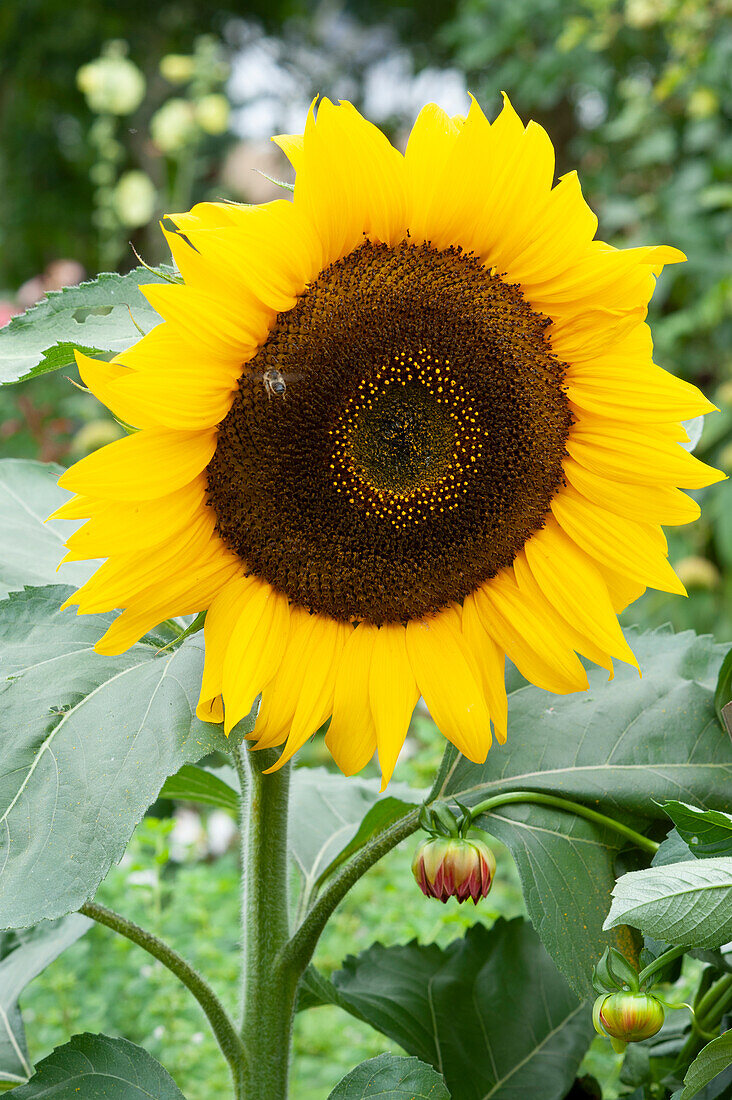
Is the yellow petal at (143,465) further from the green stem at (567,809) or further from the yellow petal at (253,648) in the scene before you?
the green stem at (567,809)

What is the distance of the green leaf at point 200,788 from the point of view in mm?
749

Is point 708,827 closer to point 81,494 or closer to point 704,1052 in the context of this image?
point 704,1052

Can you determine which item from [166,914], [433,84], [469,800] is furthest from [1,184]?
[469,800]

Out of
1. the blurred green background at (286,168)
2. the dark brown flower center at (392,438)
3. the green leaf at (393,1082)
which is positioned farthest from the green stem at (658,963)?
the blurred green background at (286,168)

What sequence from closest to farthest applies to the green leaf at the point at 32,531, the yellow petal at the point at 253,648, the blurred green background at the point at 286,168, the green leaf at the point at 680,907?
the green leaf at the point at 680,907
the yellow petal at the point at 253,648
the green leaf at the point at 32,531
the blurred green background at the point at 286,168

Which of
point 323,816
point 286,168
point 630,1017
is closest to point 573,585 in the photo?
point 630,1017

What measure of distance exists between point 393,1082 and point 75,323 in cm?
47

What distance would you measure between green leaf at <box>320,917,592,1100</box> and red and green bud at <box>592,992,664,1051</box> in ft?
0.75

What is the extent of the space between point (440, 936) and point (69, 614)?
60 centimetres

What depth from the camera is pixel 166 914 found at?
981 mm

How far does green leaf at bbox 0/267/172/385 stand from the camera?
0.58m

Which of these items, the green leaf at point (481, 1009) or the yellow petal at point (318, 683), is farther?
the green leaf at point (481, 1009)

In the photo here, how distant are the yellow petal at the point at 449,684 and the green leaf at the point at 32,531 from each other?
0.23 m

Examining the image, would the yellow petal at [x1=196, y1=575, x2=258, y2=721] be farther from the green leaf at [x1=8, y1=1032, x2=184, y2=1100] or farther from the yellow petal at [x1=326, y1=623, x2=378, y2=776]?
the green leaf at [x1=8, y1=1032, x2=184, y2=1100]
